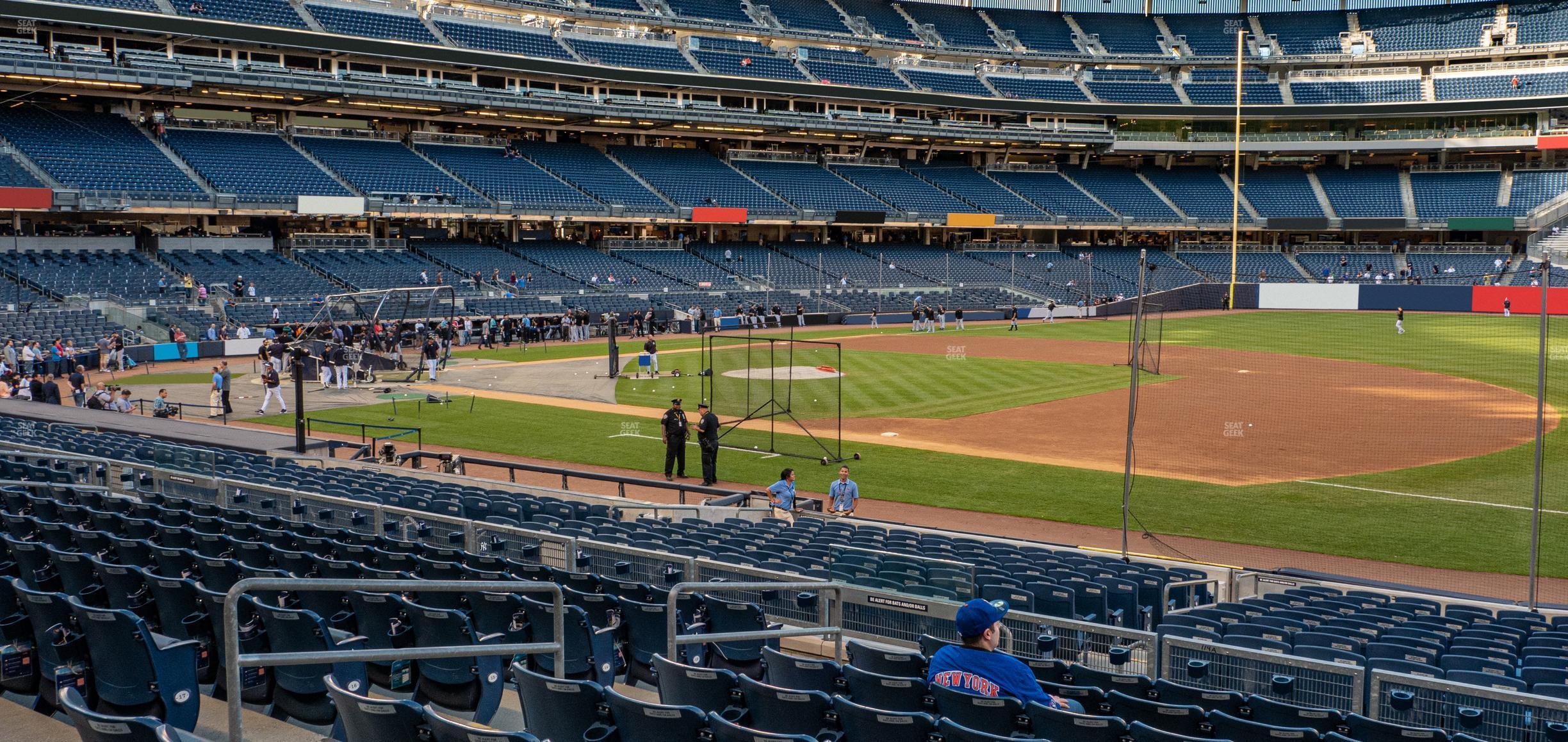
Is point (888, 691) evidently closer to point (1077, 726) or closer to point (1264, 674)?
point (1077, 726)

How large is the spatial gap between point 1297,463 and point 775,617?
62.3 feet

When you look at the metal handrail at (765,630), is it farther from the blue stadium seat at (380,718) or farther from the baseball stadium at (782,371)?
the blue stadium seat at (380,718)

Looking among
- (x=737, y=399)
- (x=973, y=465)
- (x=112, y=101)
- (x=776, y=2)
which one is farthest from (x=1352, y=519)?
(x=776, y=2)

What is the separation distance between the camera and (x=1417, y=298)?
69.8 m

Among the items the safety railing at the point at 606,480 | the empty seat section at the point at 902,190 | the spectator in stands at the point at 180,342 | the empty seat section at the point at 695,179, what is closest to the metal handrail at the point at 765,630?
the safety railing at the point at 606,480

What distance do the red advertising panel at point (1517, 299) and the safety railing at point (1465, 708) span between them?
6589cm

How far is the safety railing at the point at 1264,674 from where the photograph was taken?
7.78 metres

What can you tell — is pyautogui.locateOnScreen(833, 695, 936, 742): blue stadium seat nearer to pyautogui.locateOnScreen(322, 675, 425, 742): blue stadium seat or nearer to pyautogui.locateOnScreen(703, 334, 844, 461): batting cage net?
pyautogui.locateOnScreen(322, 675, 425, 742): blue stadium seat

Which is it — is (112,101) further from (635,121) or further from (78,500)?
(78,500)

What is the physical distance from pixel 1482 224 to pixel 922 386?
58.0 metres

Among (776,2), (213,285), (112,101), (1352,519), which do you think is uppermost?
(776,2)

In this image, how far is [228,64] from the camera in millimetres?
57125

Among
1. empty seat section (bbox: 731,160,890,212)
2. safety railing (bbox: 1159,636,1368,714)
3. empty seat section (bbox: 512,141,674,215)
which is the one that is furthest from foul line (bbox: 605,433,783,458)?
empty seat section (bbox: 731,160,890,212)

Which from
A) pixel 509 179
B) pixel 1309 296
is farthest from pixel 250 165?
pixel 1309 296
